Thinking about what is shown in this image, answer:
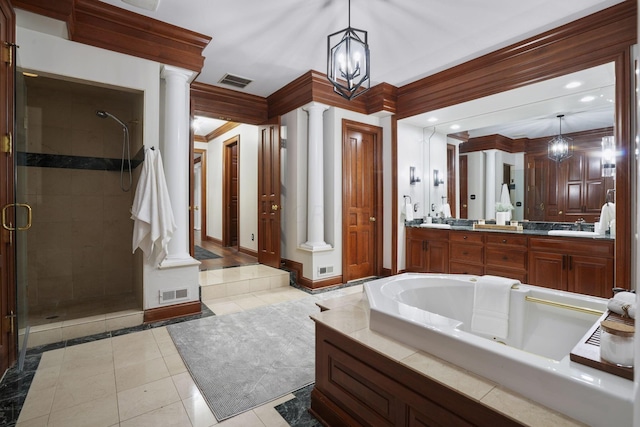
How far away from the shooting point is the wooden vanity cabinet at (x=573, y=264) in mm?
2830

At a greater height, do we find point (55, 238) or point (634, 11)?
point (634, 11)

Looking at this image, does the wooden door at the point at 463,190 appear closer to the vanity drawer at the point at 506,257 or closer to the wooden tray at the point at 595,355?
the vanity drawer at the point at 506,257

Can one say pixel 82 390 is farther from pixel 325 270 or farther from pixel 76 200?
pixel 325 270

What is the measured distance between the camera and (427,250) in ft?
14.6

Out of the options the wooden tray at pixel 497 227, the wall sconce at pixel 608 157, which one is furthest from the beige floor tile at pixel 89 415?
the wall sconce at pixel 608 157

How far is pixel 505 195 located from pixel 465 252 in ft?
3.17

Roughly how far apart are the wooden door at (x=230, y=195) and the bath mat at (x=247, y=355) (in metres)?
3.61

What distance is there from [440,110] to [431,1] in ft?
5.69

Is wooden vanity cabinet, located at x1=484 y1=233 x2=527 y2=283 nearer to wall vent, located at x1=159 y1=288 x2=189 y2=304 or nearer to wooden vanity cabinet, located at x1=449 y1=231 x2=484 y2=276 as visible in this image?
wooden vanity cabinet, located at x1=449 y1=231 x2=484 y2=276

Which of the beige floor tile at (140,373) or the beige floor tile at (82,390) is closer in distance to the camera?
the beige floor tile at (82,390)

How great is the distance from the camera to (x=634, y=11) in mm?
2529

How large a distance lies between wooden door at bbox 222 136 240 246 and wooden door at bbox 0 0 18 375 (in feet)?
14.0

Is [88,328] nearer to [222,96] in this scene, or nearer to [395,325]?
[395,325]

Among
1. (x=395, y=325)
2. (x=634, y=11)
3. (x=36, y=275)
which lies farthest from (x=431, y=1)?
(x=36, y=275)
